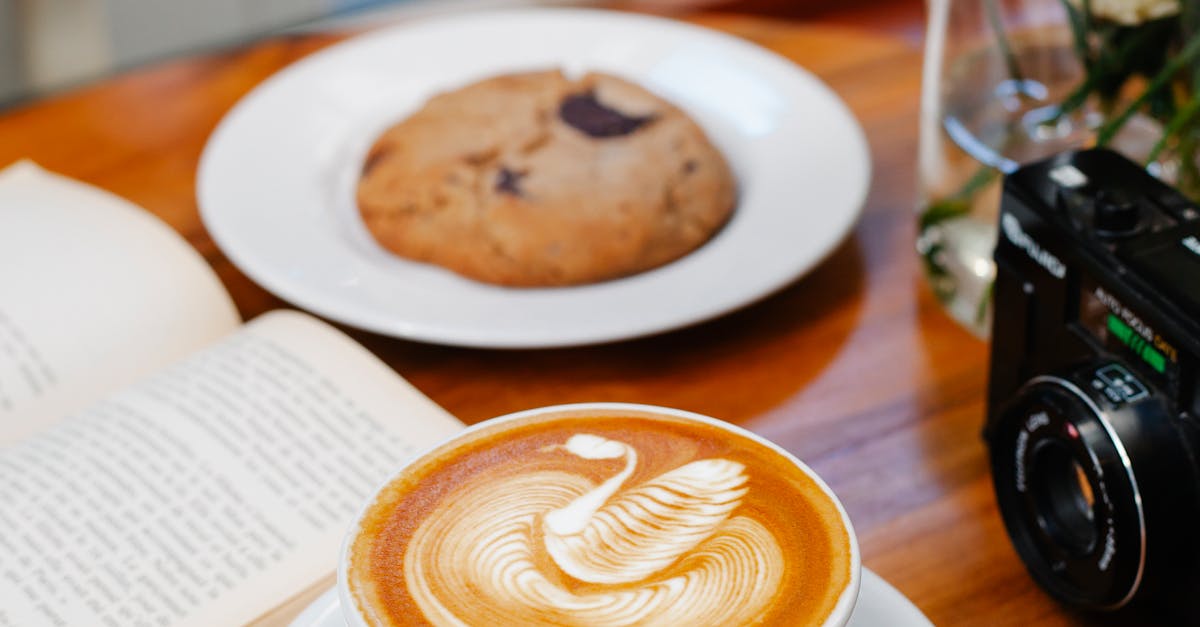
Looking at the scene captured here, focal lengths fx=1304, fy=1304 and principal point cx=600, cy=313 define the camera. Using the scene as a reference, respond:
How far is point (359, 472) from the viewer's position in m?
0.56

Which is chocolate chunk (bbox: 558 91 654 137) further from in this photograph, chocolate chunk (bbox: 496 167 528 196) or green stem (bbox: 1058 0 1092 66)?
green stem (bbox: 1058 0 1092 66)

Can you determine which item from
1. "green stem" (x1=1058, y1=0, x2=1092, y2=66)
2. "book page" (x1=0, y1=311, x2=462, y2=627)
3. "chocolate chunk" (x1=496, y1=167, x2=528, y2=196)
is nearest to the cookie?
"chocolate chunk" (x1=496, y1=167, x2=528, y2=196)

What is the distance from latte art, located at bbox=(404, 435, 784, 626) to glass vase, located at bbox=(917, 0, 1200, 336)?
0.28m

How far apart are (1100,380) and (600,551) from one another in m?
0.19

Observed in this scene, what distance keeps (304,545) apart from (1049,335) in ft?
1.00

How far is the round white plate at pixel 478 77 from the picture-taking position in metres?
0.65

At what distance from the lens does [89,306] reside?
2.17 ft

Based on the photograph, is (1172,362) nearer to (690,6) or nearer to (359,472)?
(359,472)

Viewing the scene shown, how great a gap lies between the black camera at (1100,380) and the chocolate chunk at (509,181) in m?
0.27

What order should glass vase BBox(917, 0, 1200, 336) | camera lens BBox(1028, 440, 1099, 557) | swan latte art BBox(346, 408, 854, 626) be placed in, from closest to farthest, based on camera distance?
swan latte art BBox(346, 408, 854, 626), camera lens BBox(1028, 440, 1099, 557), glass vase BBox(917, 0, 1200, 336)

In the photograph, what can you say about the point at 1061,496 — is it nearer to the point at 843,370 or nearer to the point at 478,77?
the point at 843,370

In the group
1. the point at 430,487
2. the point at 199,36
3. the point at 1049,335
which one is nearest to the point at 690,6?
the point at 199,36

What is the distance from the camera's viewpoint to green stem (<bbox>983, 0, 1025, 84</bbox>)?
660 millimetres

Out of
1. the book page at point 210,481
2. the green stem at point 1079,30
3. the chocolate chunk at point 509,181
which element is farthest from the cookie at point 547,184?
the green stem at point 1079,30
